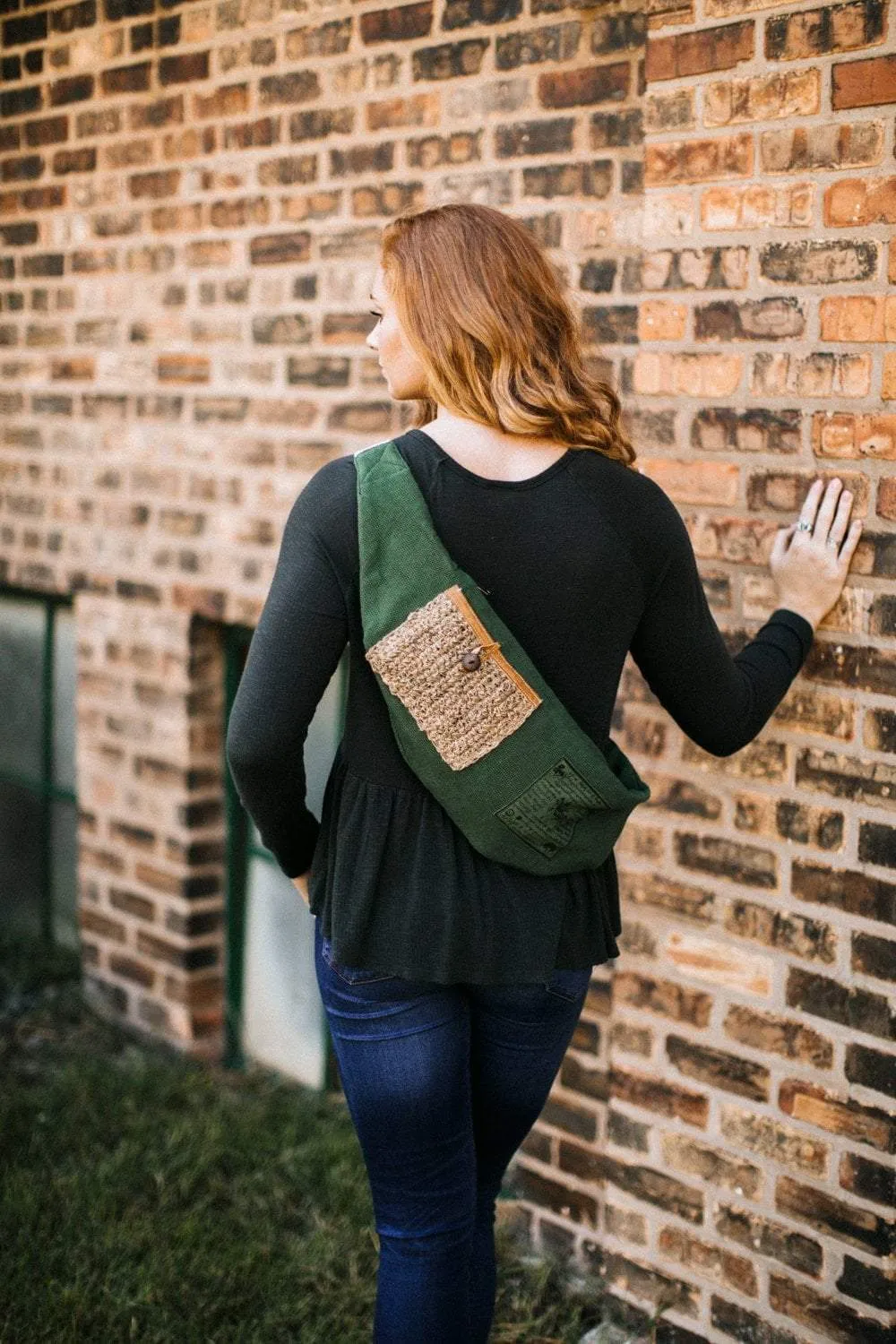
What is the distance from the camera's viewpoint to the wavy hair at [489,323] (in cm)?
184

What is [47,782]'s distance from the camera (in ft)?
15.3

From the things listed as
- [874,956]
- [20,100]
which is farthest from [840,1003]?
[20,100]

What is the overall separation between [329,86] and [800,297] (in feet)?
5.02

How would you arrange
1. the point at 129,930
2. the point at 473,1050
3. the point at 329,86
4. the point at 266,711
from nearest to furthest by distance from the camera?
the point at 266,711, the point at 473,1050, the point at 329,86, the point at 129,930

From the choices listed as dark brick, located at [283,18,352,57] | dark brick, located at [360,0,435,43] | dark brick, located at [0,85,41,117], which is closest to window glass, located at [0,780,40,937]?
dark brick, located at [0,85,41,117]

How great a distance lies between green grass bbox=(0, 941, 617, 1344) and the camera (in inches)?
107

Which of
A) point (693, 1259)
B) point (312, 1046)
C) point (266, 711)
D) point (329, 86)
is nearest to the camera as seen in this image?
point (266, 711)

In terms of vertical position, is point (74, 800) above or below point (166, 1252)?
above

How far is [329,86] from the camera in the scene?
10.8 feet

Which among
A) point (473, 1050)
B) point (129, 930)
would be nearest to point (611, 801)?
point (473, 1050)

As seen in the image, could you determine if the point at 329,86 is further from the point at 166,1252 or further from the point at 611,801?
the point at 166,1252

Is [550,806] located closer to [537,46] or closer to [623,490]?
[623,490]

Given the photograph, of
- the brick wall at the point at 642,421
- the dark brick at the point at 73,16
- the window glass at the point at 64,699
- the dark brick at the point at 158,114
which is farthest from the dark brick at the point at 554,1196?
the dark brick at the point at 73,16

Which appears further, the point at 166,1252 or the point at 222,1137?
the point at 222,1137
